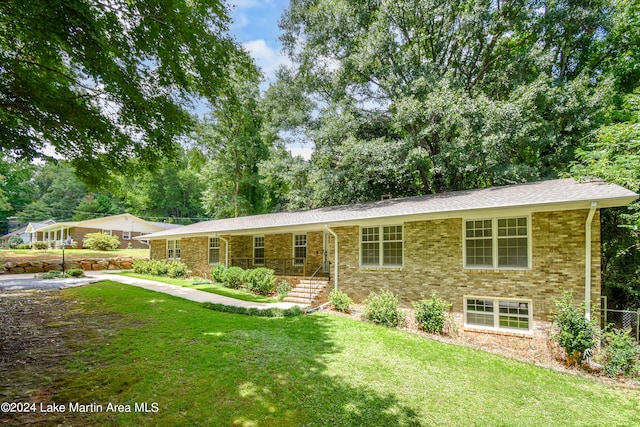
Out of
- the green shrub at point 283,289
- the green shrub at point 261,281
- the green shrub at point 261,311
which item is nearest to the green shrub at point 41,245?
the green shrub at point 261,281

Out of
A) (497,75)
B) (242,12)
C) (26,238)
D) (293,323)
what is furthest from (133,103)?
(26,238)

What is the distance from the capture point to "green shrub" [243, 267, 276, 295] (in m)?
13.5

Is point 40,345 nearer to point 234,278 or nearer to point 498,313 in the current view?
point 234,278

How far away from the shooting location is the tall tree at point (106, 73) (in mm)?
6082

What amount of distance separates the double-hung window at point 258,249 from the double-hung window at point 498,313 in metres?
11.0

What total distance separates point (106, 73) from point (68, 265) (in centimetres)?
2227

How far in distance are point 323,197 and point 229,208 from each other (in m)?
13.5

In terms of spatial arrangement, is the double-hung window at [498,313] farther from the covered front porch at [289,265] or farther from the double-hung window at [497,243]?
the covered front porch at [289,265]

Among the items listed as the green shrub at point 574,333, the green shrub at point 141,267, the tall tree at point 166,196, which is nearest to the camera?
the green shrub at point 574,333

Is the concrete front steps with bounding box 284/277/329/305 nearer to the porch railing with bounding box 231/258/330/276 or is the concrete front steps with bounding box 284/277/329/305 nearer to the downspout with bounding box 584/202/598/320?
the porch railing with bounding box 231/258/330/276

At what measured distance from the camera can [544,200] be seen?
7609 mm

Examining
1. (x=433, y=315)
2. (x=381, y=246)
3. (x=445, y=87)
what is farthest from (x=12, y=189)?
(x=433, y=315)

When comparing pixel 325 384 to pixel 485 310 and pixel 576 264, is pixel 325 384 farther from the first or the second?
pixel 576 264

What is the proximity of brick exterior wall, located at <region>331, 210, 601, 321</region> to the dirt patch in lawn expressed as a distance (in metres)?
7.54
